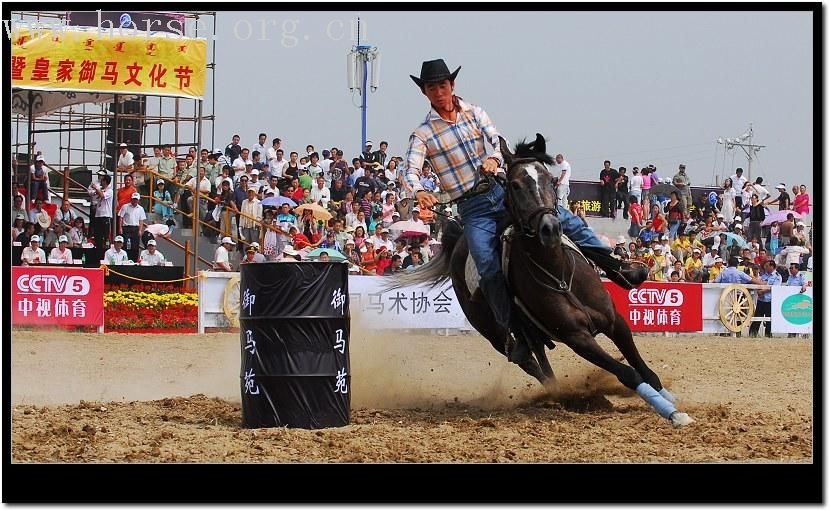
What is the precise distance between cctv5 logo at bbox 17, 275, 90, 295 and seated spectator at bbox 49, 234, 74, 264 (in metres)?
0.96

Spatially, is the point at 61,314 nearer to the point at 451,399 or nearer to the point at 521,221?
the point at 451,399

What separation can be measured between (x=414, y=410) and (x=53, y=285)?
929 centimetres

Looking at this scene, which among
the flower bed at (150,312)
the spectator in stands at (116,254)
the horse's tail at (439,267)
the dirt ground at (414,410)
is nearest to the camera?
the dirt ground at (414,410)

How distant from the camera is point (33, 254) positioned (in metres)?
17.5

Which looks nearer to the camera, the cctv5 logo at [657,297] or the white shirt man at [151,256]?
the white shirt man at [151,256]

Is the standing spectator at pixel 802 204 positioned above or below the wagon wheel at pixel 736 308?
above

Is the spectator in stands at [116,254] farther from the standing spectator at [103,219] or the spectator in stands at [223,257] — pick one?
the spectator in stands at [223,257]

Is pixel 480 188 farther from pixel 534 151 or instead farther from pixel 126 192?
pixel 126 192

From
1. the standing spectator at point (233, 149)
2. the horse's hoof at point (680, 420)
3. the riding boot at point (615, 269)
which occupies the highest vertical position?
the standing spectator at point (233, 149)

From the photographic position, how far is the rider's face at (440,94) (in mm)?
9047

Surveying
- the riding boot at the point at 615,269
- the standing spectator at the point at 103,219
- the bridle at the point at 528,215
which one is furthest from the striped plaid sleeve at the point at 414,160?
the standing spectator at the point at 103,219

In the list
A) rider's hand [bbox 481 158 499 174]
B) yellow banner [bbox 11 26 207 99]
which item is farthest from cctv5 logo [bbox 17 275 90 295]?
rider's hand [bbox 481 158 499 174]

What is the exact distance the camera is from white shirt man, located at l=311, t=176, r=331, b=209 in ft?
70.2

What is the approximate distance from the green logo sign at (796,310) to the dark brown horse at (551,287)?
12438mm
